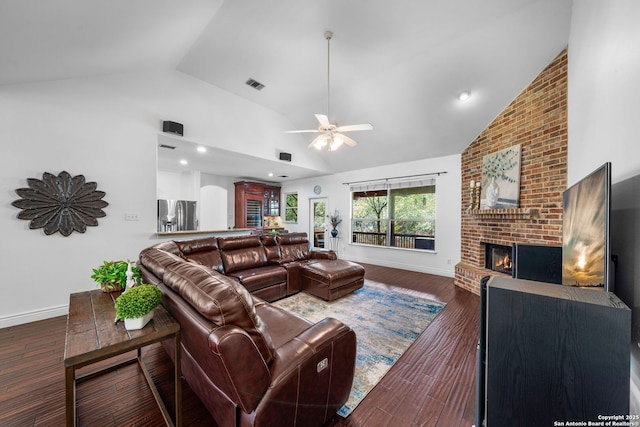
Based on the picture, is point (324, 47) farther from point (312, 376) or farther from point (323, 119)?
point (312, 376)

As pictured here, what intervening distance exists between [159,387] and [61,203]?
8.68ft

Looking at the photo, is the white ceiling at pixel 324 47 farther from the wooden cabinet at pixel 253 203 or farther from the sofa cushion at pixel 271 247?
the wooden cabinet at pixel 253 203

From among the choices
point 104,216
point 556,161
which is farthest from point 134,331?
point 556,161

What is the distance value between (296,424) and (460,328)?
227 cm

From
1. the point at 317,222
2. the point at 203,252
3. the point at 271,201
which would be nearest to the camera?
the point at 203,252

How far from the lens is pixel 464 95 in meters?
3.54

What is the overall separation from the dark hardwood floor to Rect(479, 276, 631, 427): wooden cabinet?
789 mm

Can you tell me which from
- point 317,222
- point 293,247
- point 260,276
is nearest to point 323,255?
point 293,247

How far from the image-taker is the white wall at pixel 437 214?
475 centimetres

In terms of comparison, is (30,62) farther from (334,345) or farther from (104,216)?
(334,345)

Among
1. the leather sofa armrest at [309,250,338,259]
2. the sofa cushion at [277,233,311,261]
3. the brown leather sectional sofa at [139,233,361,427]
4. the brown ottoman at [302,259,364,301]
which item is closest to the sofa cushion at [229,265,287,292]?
the brown ottoman at [302,259,364,301]

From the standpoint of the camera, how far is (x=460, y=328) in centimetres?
267

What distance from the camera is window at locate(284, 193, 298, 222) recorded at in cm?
811

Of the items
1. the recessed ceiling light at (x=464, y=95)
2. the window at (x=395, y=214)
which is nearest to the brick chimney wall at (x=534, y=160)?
the recessed ceiling light at (x=464, y=95)
